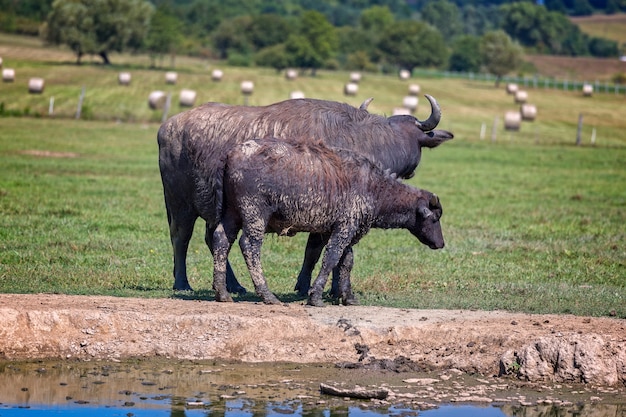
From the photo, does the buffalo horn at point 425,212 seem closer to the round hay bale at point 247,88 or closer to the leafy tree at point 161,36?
the round hay bale at point 247,88

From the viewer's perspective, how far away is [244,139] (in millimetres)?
14688

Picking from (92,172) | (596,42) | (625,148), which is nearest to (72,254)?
(92,172)

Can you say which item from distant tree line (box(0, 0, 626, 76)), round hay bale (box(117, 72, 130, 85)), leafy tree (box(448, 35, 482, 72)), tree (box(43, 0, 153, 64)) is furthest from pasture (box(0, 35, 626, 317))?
leafy tree (box(448, 35, 482, 72))

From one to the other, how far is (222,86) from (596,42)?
111 meters

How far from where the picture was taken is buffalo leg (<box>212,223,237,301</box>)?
14.0m

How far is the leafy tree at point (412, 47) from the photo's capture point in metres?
125

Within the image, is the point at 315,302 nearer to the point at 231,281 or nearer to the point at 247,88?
the point at 231,281

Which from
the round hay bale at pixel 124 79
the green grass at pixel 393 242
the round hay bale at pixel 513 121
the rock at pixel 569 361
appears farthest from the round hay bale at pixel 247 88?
the rock at pixel 569 361

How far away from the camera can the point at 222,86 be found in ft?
→ 242

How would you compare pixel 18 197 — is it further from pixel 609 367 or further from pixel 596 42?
pixel 596 42

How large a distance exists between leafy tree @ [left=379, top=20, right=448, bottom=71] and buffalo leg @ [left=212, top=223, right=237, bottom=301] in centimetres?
11219

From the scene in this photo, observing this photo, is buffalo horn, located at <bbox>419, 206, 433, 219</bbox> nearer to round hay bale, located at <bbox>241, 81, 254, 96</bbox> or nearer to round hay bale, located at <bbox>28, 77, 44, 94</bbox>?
round hay bale, located at <bbox>28, 77, 44, 94</bbox>

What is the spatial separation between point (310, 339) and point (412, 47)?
115 meters

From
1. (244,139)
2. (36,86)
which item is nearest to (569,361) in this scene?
(244,139)
